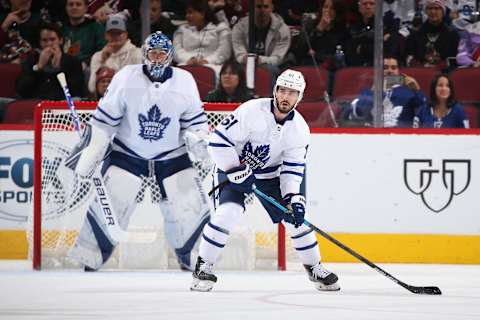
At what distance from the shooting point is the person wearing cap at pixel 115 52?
8094 mm

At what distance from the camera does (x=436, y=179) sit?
7953 mm

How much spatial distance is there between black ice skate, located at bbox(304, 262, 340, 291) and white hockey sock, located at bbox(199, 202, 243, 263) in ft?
1.54

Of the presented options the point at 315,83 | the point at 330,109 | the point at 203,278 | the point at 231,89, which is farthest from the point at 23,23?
the point at 203,278

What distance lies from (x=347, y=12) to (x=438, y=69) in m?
0.66

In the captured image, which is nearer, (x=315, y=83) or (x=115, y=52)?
(x=315, y=83)

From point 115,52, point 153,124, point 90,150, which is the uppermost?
point 115,52

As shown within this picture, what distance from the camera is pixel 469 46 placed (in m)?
8.08

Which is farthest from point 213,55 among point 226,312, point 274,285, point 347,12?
point 226,312

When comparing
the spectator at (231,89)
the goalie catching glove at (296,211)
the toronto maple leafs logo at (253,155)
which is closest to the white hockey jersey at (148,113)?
the spectator at (231,89)

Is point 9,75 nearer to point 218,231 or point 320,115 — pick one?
point 320,115

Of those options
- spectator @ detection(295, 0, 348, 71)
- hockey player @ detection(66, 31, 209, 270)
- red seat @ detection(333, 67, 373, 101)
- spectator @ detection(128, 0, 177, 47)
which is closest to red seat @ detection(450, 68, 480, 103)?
red seat @ detection(333, 67, 373, 101)

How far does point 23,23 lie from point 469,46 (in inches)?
111

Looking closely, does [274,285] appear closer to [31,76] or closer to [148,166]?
[148,166]

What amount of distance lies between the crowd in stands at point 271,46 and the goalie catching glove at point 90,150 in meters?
0.85
